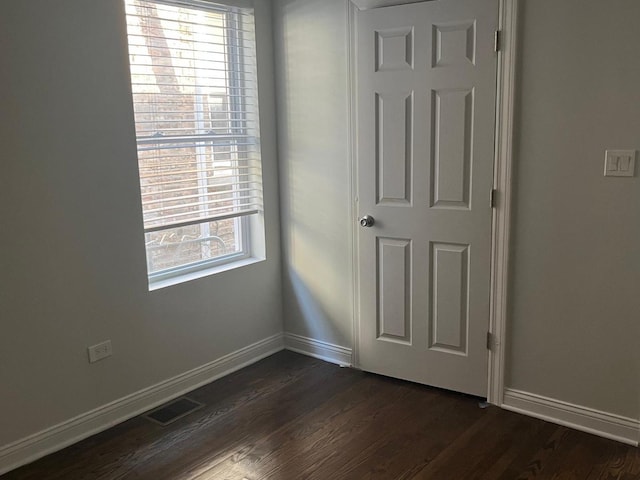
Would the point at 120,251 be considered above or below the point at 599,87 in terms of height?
below

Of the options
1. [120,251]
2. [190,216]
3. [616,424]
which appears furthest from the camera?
[190,216]

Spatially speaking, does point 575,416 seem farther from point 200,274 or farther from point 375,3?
point 375,3

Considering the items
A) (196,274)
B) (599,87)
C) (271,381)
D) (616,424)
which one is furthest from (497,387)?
(196,274)

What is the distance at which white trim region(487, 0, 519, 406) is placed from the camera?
2688mm

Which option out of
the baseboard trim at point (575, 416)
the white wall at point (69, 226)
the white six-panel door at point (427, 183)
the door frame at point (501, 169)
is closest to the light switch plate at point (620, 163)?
the door frame at point (501, 169)

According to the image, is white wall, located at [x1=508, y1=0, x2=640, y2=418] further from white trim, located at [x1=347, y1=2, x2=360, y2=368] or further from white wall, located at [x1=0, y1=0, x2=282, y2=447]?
white wall, located at [x1=0, y1=0, x2=282, y2=447]

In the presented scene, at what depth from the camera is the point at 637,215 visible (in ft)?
8.22

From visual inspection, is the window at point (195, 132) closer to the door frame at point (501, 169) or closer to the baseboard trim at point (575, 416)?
the door frame at point (501, 169)

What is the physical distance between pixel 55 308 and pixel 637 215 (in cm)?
255

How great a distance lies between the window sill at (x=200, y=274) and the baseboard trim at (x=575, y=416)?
164 centimetres

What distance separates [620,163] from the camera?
8.23 ft

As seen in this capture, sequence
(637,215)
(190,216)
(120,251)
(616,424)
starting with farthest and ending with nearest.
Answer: (190,216)
(120,251)
(616,424)
(637,215)

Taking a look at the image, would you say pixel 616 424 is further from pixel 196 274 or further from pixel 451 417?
pixel 196 274

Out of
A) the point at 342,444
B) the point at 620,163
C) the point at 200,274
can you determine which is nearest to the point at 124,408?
the point at 200,274
